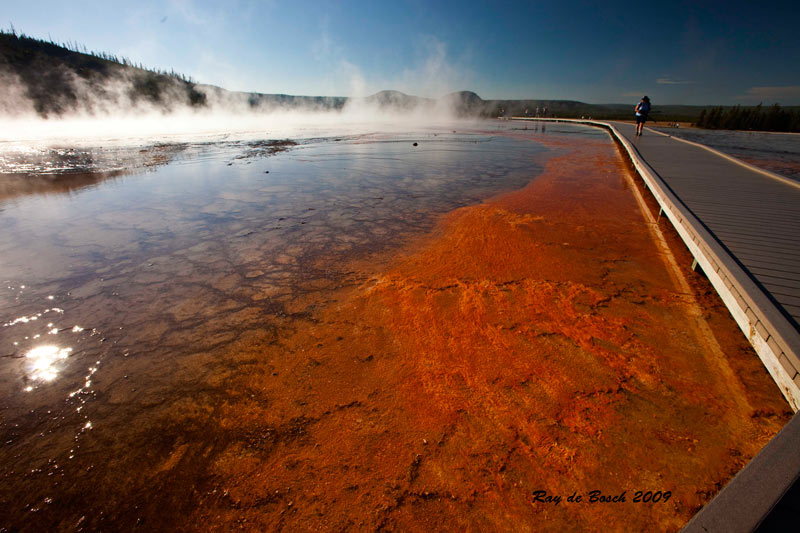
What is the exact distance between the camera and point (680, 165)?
26.3 ft

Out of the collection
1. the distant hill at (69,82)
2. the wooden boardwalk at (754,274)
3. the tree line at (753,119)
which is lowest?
the wooden boardwalk at (754,274)

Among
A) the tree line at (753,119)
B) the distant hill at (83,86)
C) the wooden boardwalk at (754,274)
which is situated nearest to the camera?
the wooden boardwalk at (754,274)

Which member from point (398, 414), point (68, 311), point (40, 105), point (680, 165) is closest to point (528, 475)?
point (398, 414)

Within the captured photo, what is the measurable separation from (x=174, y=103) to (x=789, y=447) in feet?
240

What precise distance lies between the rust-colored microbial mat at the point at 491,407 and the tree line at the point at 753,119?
31847 millimetres

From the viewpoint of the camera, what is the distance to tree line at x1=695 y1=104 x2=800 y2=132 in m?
22.9

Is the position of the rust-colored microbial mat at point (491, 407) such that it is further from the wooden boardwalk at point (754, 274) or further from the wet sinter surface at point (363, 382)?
the wooden boardwalk at point (754, 274)

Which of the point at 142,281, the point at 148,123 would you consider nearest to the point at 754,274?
the point at 142,281

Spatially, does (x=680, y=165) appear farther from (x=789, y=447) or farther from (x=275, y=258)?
(x=275, y=258)

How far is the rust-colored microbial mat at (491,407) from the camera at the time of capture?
68.7 inches

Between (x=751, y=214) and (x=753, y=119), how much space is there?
31.7 m

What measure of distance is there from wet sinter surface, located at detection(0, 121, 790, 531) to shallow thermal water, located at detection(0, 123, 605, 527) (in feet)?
0.08

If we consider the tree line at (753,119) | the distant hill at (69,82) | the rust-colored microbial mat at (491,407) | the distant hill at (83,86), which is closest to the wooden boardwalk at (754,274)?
the rust-colored microbial mat at (491,407)

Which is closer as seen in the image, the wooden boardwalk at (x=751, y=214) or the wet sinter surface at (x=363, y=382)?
the wet sinter surface at (x=363, y=382)
